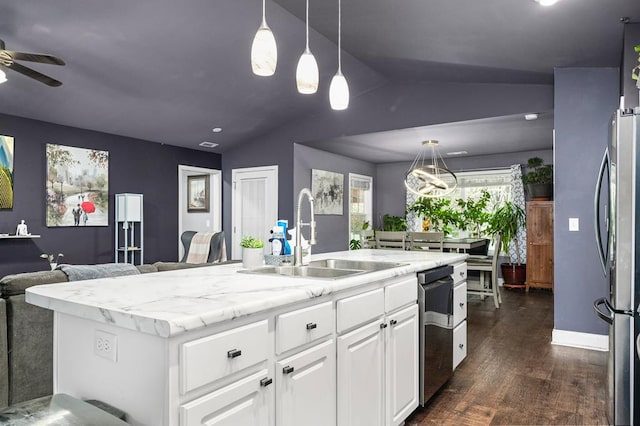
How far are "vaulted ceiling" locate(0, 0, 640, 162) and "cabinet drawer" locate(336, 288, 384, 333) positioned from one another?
234cm

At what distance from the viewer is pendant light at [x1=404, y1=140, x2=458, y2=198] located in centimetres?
621

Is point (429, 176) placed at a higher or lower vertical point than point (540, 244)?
higher

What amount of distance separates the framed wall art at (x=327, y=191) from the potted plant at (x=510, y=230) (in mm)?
2690

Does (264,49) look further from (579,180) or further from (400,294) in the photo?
(579,180)

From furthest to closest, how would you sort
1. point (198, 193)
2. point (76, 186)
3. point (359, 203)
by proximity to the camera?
point (359, 203) < point (198, 193) < point (76, 186)

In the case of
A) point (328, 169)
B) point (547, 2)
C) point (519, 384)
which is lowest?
point (519, 384)

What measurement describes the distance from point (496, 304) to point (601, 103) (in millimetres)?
2676

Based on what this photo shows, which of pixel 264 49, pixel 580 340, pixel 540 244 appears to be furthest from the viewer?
pixel 540 244

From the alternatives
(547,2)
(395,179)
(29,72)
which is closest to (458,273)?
(547,2)

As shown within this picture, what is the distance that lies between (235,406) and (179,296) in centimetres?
42

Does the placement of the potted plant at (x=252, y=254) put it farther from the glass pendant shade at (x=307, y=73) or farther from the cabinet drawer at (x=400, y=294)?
the glass pendant shade at (x=307, y=73)

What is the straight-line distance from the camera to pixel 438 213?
8070mm

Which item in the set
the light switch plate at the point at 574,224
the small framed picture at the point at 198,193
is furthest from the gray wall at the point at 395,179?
the light switch plate at the point at 574,224

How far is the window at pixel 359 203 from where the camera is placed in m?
8.38
